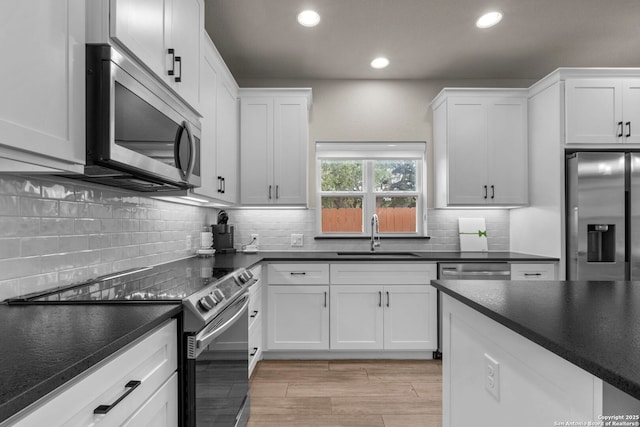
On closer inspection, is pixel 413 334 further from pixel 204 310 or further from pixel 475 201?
pixel 204 310

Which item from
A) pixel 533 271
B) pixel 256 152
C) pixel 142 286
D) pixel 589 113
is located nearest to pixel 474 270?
pixel 533 271

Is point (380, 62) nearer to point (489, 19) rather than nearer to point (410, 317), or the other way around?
point (489, 19)

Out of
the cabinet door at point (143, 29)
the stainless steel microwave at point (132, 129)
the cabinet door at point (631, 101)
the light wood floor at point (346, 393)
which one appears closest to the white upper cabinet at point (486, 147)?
the cabinet door at point (631, 101)

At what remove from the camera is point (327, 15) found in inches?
103

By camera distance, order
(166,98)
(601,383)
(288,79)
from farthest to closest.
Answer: (288,79) < (166,98) < (601,383)

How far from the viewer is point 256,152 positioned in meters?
3.39

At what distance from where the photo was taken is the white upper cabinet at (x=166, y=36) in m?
1.31

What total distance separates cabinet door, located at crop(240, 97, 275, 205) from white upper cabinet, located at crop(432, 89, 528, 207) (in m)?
1.69

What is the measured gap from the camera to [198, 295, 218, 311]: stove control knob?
1315mm

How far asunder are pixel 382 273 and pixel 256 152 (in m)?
1.60

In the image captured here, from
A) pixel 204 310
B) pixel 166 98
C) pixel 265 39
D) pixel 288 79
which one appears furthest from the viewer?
pixel 288 79

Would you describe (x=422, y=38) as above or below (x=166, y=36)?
above

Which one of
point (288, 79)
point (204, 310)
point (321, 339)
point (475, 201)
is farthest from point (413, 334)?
point (288, 79)

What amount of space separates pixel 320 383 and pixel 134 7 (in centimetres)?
251
